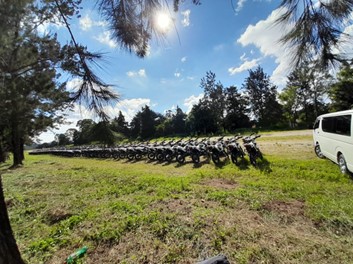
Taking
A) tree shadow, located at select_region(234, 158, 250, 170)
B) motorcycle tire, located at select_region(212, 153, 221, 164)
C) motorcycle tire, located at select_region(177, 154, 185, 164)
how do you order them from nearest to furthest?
tree shadow, located at select_region(234, 158, 250, 170) < motorcycle tire, located at select_region(212, 153, 221, 164) < motorcycle tire, located at select_region(177, 154, 185, 164)

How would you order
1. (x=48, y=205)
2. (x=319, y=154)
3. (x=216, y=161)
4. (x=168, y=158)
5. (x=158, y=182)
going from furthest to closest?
(x=168, y=158) → (x=216, y=161) → (x=319, y=154) → (x=158, y=182) → (x=48, y=205)

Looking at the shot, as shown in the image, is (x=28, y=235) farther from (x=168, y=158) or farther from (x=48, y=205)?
(x=168, y=158)

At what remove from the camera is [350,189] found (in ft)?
13.0

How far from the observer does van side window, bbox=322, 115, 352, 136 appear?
4.60 meters

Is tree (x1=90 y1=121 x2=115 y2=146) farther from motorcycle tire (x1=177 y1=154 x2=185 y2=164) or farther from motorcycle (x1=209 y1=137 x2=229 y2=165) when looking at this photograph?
motorcycle tire (x1=177 y1=154 x2=185 y2=164)

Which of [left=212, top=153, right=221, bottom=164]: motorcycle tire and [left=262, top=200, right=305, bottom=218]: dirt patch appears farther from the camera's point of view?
[left=212, top=153, right=221, bottom=164]: motorcycle tire

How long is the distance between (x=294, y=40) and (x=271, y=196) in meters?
2.74

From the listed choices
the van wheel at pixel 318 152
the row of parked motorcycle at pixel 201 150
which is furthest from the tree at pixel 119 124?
the van wheel at pixel 318 152

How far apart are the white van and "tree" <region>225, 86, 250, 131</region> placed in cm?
3132

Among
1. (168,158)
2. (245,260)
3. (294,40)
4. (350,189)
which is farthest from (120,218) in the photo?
(168,158)

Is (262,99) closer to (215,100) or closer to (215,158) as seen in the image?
(215,100)

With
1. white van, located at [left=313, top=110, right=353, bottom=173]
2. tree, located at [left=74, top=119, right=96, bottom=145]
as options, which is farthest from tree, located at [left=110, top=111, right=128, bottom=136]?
white van, located at [left=313, top=110, right=353, bottom=173]

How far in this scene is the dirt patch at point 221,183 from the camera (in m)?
4.78

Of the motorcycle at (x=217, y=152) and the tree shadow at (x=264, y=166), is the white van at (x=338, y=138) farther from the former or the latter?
the motorcycle at (x=217, y=152)
